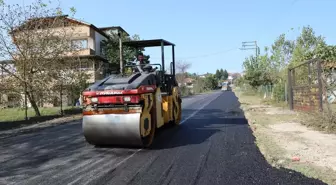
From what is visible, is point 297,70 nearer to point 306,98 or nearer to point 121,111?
point 306,98

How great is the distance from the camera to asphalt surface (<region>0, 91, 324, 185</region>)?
5.47m

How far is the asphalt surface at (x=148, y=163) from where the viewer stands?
17.9ft

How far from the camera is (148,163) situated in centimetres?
654

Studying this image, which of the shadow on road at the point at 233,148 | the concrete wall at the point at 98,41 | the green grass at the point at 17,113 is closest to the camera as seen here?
the shadow on road at the point at 233,148

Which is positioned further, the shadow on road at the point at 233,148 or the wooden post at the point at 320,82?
the wooden post at the point at 320,82

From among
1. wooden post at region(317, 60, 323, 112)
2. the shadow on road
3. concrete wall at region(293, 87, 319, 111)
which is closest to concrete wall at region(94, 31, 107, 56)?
concrete wall at region(293, 87, 319, 111)

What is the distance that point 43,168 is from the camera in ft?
20.6

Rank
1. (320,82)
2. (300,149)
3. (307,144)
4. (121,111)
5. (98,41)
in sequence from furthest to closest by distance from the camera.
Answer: (98,41) < (320,82) < (307,144) < (121,111) < (300,149)

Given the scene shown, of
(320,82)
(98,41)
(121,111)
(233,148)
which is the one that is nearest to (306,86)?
(320,82)

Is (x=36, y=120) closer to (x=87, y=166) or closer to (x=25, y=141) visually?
(x=25, y=141)

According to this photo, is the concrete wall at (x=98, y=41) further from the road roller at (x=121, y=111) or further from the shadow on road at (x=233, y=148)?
the road roller at (x=121, y=111)

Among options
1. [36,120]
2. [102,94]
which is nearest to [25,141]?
[102,94]

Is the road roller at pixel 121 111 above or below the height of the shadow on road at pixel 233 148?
above

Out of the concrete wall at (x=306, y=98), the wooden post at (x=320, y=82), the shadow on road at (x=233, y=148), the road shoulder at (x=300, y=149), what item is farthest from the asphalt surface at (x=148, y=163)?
the concrete wall at (x=306, y=98)
